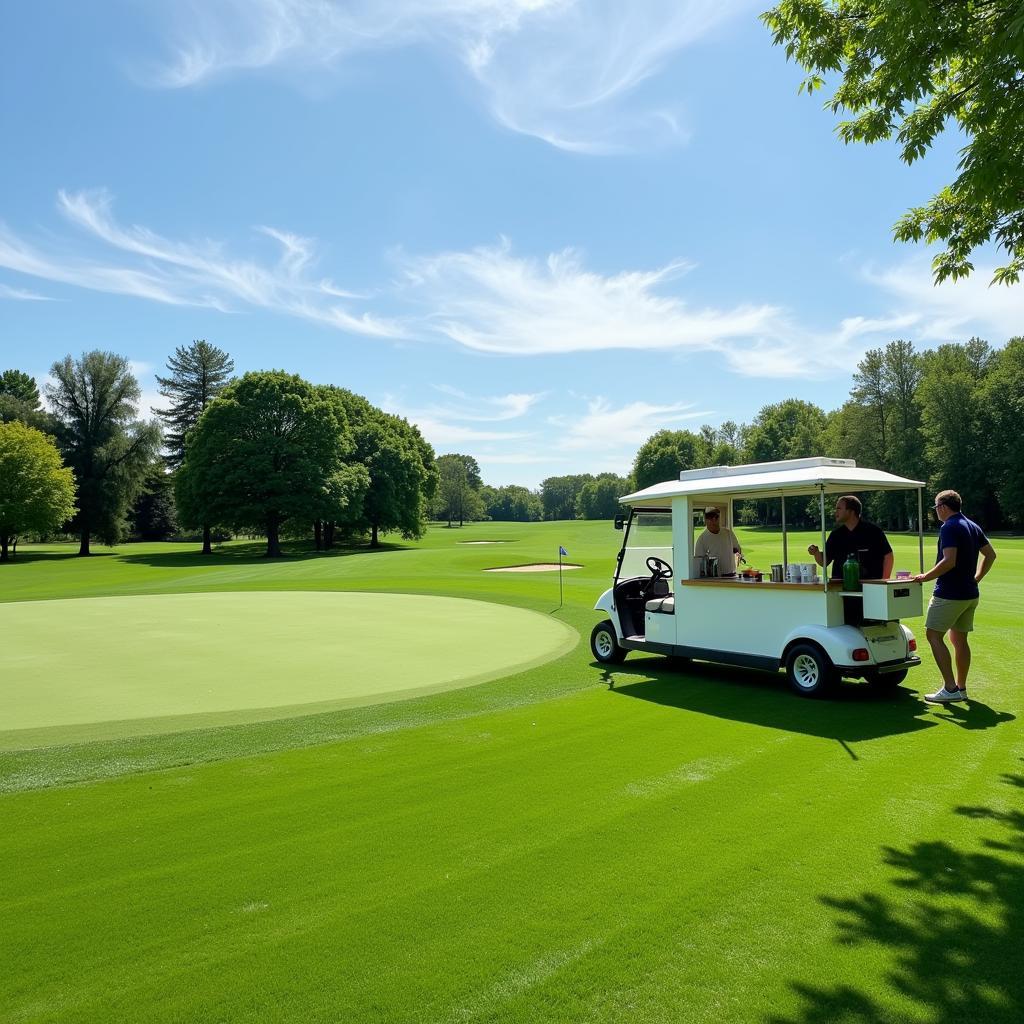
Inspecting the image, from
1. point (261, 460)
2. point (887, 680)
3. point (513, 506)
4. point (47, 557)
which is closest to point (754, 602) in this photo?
point (887, 680)

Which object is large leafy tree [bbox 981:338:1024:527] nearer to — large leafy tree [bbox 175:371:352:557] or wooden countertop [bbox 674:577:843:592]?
large leafy tree [bbox 175:371:352:557]

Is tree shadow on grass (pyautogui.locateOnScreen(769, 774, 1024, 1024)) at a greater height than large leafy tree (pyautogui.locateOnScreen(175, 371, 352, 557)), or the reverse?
large leafy tree (pyautogui.locateOnScreen(175, 371, 352, 557))

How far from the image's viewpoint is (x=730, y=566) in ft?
32.8

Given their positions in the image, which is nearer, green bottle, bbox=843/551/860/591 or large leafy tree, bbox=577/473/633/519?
green bottle, bbox=843/551/860/591

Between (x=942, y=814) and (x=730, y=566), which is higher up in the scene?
(x=730, y=566)

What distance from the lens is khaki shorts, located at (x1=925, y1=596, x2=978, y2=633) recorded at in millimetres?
7766

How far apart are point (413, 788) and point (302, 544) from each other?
5361cm

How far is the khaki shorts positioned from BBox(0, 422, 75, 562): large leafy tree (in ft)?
172

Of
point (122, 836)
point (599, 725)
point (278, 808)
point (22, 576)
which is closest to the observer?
point (122, 836)

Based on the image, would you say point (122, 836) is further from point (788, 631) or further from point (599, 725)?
point (788, 631)

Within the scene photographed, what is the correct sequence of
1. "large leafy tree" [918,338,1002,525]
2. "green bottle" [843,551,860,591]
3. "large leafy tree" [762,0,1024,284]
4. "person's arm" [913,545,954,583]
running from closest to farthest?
"large leafy tree" [762,0,1024,284] → "person's arm" [913,545,954,583] → "green bottle" [843,551,860,591] → "large leafy tree" [918,338,1002,525]

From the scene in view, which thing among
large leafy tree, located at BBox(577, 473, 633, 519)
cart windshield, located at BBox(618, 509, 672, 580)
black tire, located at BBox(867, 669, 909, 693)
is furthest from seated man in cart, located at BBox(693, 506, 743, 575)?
large leafy tree, located at BBox(577, 473, 633, 519)

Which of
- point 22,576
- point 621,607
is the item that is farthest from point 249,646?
point 22,576

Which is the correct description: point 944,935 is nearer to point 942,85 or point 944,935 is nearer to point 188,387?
point 942,85
